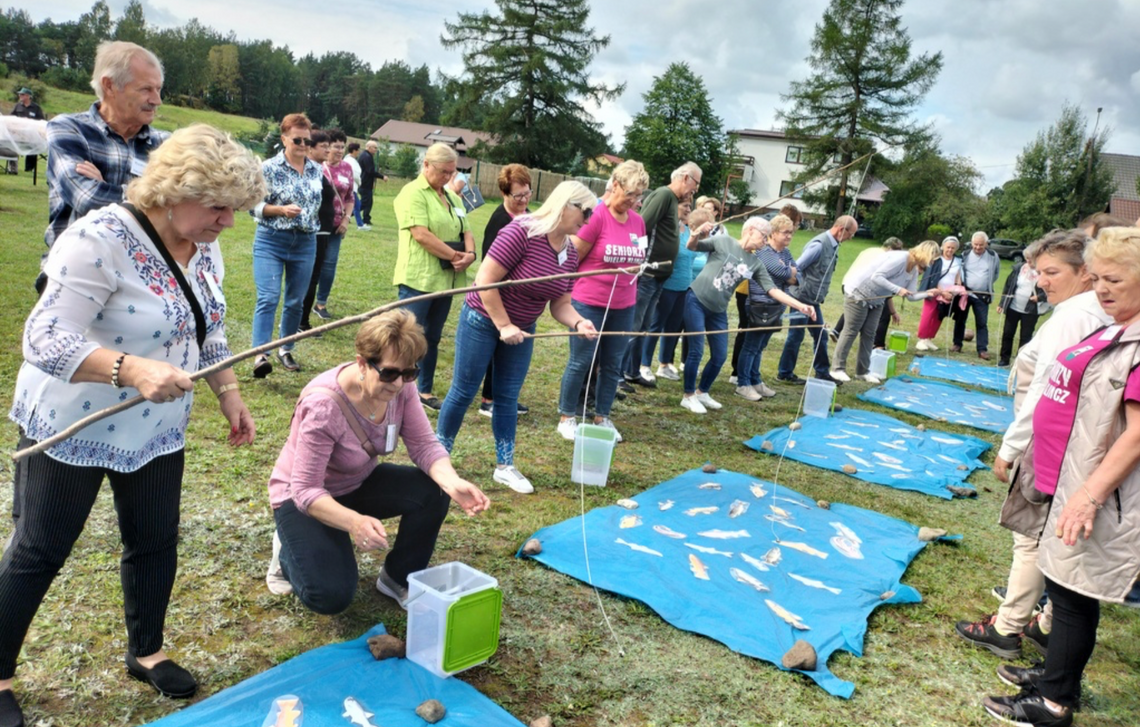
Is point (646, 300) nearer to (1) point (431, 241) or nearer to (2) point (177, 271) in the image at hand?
(1) point (431, 241)

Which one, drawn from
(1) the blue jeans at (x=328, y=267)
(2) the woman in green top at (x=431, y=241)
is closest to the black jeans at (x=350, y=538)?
(2) the woman in green top at (x=431, y=241)

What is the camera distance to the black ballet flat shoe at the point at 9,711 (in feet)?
→ 6.93

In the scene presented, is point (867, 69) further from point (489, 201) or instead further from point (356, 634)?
point (356, 634)

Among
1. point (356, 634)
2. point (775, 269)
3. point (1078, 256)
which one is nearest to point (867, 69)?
point (775, 269)

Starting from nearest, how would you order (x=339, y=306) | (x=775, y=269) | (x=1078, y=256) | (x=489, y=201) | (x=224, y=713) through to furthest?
1. (x=224, y=713)
2. (x=1078, y=256)
3. (x=775, y=269)
4. (x=339, y=306)
5. (x=489, y=201)

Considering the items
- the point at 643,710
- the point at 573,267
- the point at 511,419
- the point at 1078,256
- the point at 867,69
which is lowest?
the point at 643,710

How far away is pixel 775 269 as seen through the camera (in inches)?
267

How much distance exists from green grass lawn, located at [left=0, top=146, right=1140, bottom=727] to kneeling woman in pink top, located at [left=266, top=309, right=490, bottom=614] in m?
0.26

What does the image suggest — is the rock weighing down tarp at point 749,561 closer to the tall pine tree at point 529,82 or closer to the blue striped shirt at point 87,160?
the blue striped shirt at point 87,160

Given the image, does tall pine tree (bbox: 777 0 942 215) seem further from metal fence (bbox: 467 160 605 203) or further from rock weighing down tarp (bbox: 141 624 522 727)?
rock weighing down tarp (bbox: 141 624 522 727)

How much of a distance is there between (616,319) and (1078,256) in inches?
98.9

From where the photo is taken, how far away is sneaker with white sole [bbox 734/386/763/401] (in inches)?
283

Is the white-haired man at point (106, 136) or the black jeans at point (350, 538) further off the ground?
the white-haired man at point (106, 136)

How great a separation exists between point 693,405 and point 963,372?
5031 millimetres
